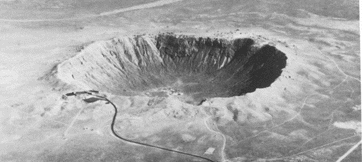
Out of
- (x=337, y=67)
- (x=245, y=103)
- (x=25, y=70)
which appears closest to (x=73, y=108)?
(x=25, y=70)

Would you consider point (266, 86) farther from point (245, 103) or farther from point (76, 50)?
point (76, 50)

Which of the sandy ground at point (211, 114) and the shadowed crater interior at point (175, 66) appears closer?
the sandy ground at point (211, 114)

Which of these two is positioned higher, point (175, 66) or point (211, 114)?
point (175, 66)

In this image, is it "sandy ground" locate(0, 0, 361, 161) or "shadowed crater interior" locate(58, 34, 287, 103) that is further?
"shadowed crater interior" locate(58, 34, 287, 103)
